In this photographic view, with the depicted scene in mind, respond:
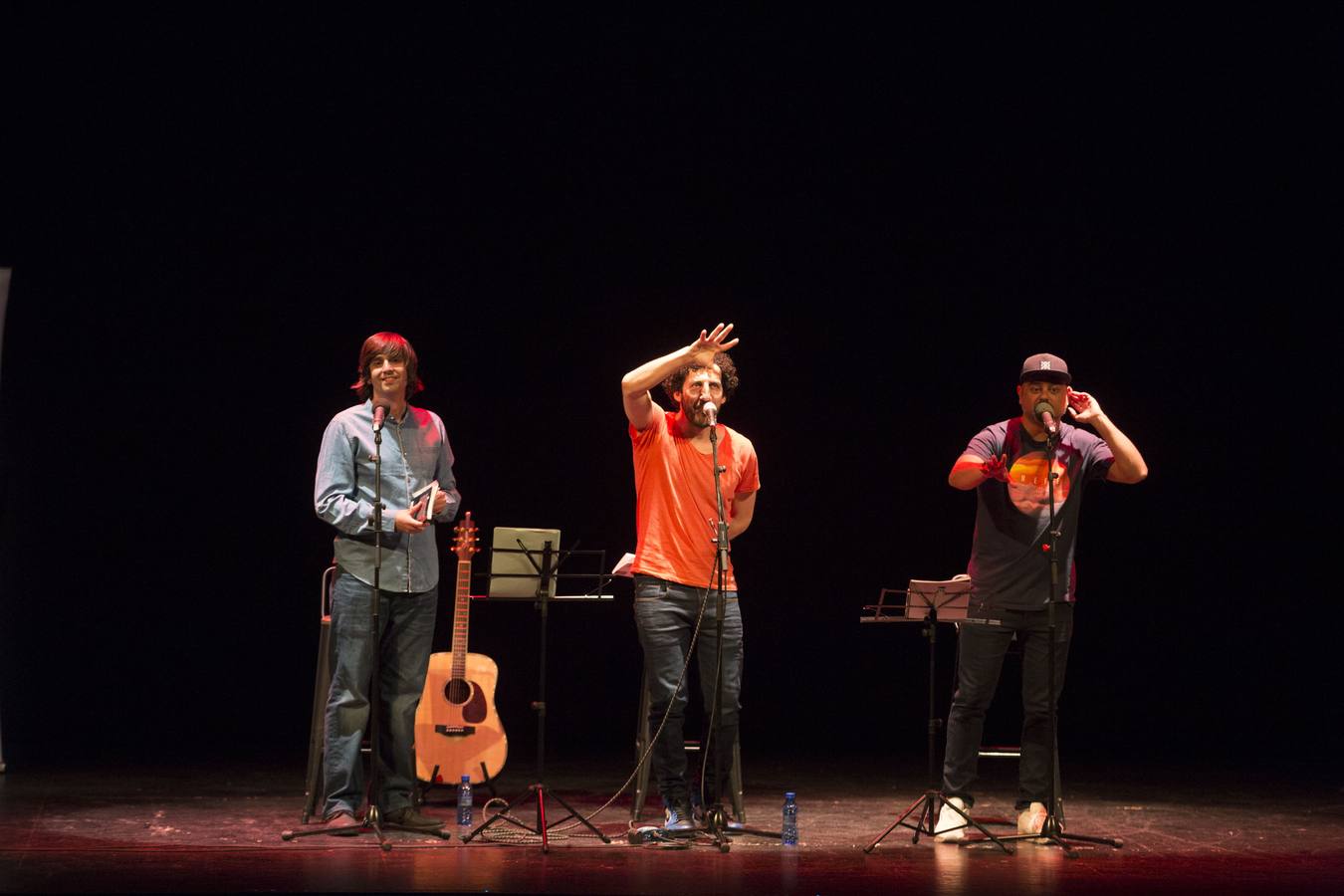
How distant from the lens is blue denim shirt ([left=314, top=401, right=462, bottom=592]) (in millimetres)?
4523

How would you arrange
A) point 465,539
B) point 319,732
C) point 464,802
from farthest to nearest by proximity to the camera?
1. point 319,732
2. point 465,539
3. point 464,802

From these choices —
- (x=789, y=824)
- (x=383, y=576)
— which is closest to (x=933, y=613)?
(x=789, y=824)

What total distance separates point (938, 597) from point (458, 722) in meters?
1.98

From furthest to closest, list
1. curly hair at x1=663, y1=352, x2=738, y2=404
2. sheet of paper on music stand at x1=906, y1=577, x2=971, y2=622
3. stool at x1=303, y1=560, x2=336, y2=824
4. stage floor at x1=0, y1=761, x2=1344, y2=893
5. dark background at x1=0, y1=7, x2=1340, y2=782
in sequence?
dark background at x1=0, y1=7, x2=1340, y2=782
stool at x1=303, y1=560, x2=336, y2=824
sheet of paper on music stand at x1=906, y1=577, x2=971, y2=622
curly hair at x1=663, y1=352, x2=738, y2=404
stage floor at x1=0, y1=761, x2=1344, y2=893

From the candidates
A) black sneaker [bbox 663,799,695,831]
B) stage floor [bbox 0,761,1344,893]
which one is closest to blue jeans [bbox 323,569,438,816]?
stage floor [bbox 0,761,1344,893]

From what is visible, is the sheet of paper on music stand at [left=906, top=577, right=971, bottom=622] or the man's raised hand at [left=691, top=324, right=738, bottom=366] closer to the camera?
the man's raised hand at [left=691, top=324, right=738, bottom=366]

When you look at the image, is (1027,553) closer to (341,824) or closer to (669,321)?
(341,824)

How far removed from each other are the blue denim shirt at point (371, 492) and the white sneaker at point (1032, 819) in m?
2.11

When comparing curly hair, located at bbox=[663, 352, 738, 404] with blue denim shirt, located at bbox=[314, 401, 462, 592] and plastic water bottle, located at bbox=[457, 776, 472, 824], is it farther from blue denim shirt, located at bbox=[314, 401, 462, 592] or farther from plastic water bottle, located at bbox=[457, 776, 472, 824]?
plastic water bottle, located at bbox=[457, 776, 472, 824]

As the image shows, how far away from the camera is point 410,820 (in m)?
4.56

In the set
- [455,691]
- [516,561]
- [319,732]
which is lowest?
[319,732]

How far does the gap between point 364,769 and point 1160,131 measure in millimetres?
4954

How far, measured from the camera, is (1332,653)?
762cm

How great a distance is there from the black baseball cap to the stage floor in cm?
150
